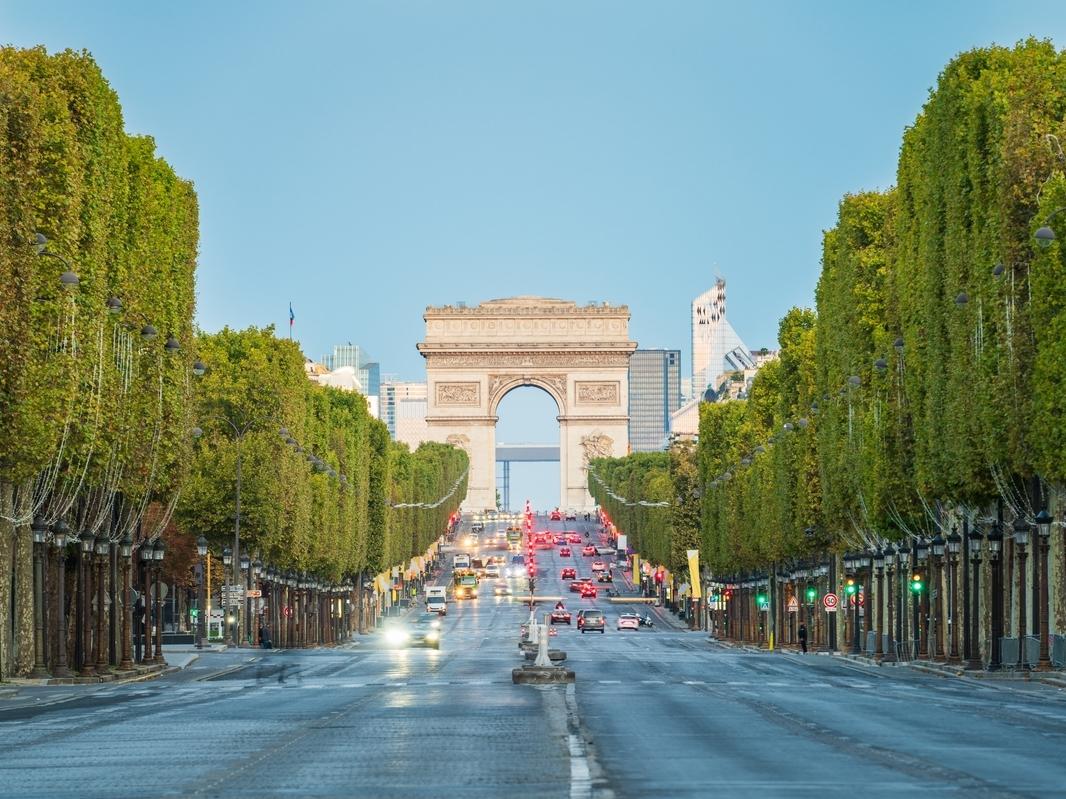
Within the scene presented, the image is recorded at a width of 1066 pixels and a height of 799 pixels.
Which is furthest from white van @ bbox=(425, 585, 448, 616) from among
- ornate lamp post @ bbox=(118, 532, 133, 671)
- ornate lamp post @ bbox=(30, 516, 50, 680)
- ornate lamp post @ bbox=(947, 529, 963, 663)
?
ornate lamp post @ bbox=(30, 516, 50, 680)

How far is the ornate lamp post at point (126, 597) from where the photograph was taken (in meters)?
62.6

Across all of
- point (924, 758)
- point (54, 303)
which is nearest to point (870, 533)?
point (54, 303)

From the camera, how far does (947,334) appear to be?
63281mm

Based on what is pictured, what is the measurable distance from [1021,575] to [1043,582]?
22.2ft

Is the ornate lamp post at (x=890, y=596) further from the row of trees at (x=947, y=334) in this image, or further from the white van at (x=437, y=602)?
the white van at (x=437, y=602)

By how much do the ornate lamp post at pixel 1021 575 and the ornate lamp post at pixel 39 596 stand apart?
2529 centimetres

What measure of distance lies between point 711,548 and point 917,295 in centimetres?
6527

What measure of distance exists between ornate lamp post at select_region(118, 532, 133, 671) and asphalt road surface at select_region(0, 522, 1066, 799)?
25.0ft

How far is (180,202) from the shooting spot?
68.1 m

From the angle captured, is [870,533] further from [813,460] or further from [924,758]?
[924,758]

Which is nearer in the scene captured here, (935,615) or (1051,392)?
(1051,392)

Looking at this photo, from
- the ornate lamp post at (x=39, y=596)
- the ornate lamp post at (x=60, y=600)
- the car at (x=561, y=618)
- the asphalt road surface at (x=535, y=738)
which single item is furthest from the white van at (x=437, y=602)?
the asphalt road surface at (x=535, y=738)

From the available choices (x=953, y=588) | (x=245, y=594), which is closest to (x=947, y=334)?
(x=953, y=588)

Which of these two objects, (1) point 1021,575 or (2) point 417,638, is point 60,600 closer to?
(1) point 1021,575
